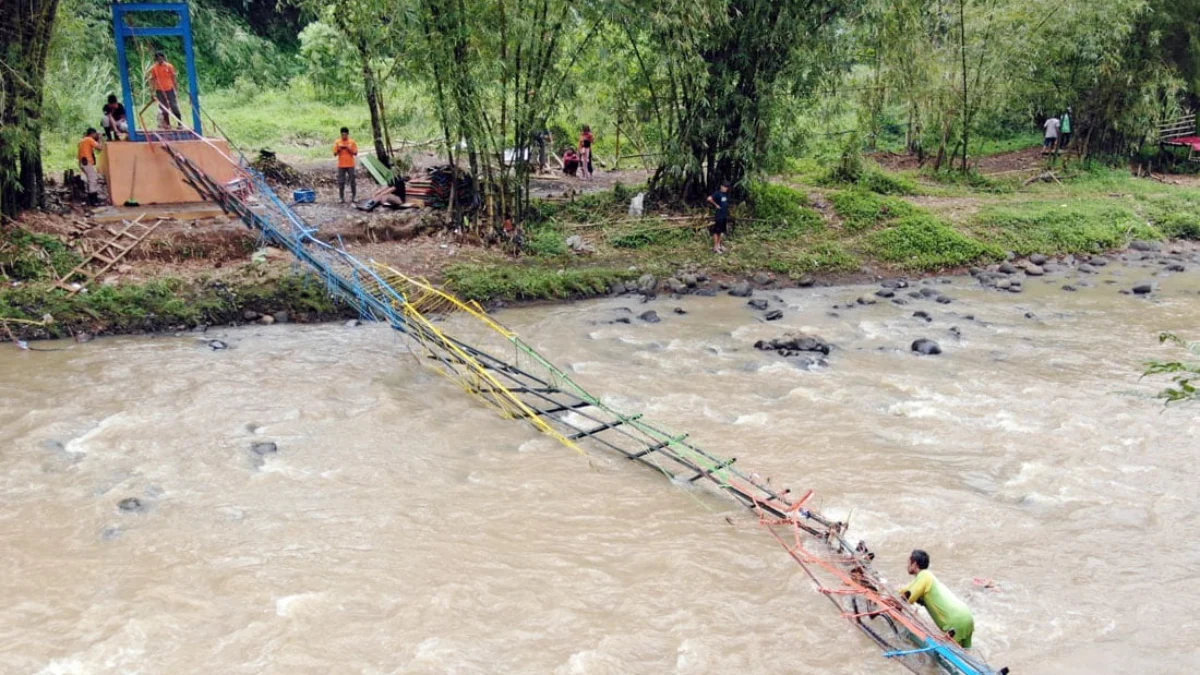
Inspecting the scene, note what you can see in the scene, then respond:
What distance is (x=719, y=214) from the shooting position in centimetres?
1440

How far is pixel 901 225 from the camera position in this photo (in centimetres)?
1585

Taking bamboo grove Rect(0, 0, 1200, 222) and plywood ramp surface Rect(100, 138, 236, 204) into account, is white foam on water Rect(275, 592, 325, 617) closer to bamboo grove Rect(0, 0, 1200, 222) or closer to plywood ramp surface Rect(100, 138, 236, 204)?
bamboo grove Rect(0, 0, 1200, 222)

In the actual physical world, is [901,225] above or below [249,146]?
below

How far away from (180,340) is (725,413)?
653 centimetres

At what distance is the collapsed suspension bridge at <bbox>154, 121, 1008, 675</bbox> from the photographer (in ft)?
17.9

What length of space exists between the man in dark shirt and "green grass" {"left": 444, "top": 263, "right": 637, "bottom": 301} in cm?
183

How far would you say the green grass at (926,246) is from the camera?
15.1m

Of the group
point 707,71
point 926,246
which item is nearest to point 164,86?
point 707,71

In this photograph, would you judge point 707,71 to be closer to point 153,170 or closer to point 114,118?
point 153,170

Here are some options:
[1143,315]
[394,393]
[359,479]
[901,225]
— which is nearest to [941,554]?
[359,479]

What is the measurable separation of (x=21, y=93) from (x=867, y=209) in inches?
512

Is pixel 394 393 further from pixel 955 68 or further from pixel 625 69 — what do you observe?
pixel 955 68

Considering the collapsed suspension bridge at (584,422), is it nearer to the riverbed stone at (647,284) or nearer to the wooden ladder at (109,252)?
the wooden ladder at (109,252)

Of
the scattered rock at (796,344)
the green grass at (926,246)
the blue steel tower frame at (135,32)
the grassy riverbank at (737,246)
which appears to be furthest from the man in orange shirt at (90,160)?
the green grass at (926,246)
